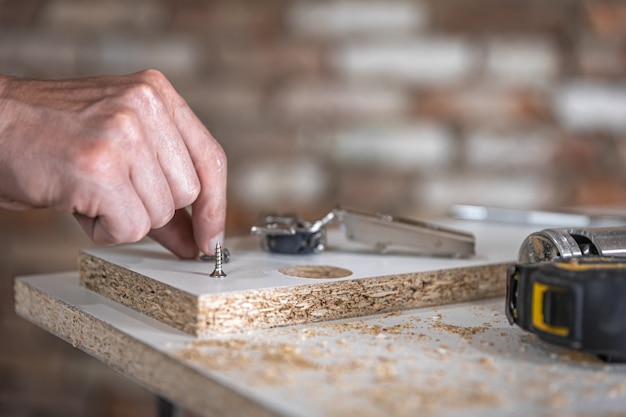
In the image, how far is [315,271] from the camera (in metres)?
0.79

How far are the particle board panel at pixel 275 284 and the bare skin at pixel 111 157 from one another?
4 centimetres

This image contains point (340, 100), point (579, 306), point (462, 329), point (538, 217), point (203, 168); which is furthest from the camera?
point (340, 100)

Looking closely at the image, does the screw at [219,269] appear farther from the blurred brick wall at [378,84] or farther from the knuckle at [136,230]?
the blurred brick wall at [378,84]

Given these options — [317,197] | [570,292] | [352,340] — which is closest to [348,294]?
[352,340]

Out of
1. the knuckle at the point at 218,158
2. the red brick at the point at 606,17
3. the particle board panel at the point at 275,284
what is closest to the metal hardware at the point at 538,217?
the particle board panel at the point at 275,284

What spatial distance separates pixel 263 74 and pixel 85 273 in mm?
1049

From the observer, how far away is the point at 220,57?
181 centimetres

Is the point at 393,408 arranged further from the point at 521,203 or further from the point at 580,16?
the point at 580,16

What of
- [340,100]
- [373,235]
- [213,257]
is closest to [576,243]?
[373,235]

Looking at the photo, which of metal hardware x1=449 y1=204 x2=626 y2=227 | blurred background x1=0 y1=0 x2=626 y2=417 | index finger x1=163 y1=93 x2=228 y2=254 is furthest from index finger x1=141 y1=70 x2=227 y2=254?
blurred background x1=0 y1=0 x2=626 y2=417

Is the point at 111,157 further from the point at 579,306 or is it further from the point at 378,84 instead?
the point at 378,84

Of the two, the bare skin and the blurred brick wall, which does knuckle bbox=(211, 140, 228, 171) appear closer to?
the bare skin

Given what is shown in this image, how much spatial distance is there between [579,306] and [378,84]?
4.33ft

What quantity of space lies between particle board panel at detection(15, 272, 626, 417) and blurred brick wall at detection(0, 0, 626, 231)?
Answer: 109cm
